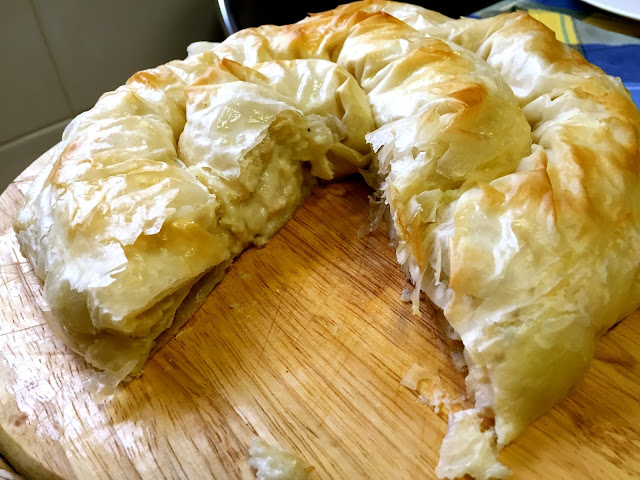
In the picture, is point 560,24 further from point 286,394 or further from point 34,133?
point 34,133

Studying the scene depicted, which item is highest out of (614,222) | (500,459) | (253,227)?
(614,222)

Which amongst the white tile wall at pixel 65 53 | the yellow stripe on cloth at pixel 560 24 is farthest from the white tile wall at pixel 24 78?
the yellow stripe on cloth at pixel 560 24

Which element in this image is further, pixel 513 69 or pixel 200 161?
pixel 513 69

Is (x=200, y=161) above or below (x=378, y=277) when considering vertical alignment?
above

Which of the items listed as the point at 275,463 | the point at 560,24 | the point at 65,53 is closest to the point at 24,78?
the point at 65,53

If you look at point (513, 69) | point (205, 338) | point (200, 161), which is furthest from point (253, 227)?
point (513, 69)

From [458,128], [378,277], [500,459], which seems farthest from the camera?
[378,277]

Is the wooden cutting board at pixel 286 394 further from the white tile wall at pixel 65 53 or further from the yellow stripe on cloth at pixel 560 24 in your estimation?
the yellow stripe on cloth at pixel 560 24

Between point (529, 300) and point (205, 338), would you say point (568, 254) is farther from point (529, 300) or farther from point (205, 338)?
point (205, 338)
